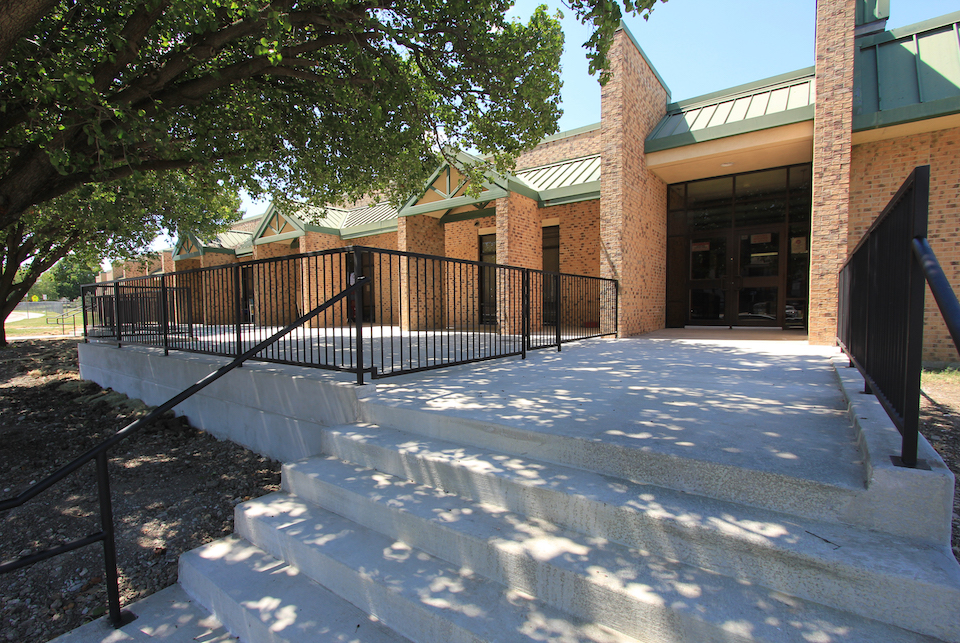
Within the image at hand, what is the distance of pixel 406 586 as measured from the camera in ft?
6.44

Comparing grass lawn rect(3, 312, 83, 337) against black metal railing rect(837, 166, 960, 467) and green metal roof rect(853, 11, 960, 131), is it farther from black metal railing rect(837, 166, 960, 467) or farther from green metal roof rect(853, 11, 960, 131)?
green metal roof rect(853, 11, 960, 131)

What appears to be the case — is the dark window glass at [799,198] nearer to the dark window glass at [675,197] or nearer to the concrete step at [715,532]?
the dark window glass at [675,197]

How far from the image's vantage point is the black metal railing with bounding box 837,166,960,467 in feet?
5.50

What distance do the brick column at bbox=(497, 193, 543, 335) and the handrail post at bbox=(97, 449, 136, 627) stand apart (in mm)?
7705

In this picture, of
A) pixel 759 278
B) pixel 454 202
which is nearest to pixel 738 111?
pixel 759 278

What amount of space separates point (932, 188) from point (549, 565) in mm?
10507

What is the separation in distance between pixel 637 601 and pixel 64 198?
12.0m

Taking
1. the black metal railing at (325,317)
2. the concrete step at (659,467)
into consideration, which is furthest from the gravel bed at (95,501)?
the concrete step at (659,467)

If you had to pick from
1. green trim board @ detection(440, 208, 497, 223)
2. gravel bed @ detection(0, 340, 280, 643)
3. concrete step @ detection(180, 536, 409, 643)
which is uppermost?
green trim board @ detection(440, 208, 497, 223)

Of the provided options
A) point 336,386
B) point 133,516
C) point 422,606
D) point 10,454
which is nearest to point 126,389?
point 10,454

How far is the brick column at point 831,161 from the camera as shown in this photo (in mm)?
7363

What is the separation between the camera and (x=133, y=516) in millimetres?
3742

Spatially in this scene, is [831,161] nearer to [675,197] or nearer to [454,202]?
[675,197]

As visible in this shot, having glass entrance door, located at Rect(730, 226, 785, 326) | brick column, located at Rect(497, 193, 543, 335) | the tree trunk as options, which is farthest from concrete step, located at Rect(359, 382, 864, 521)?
glass entrance door, located at Rect(730, 226, 785, 326)
